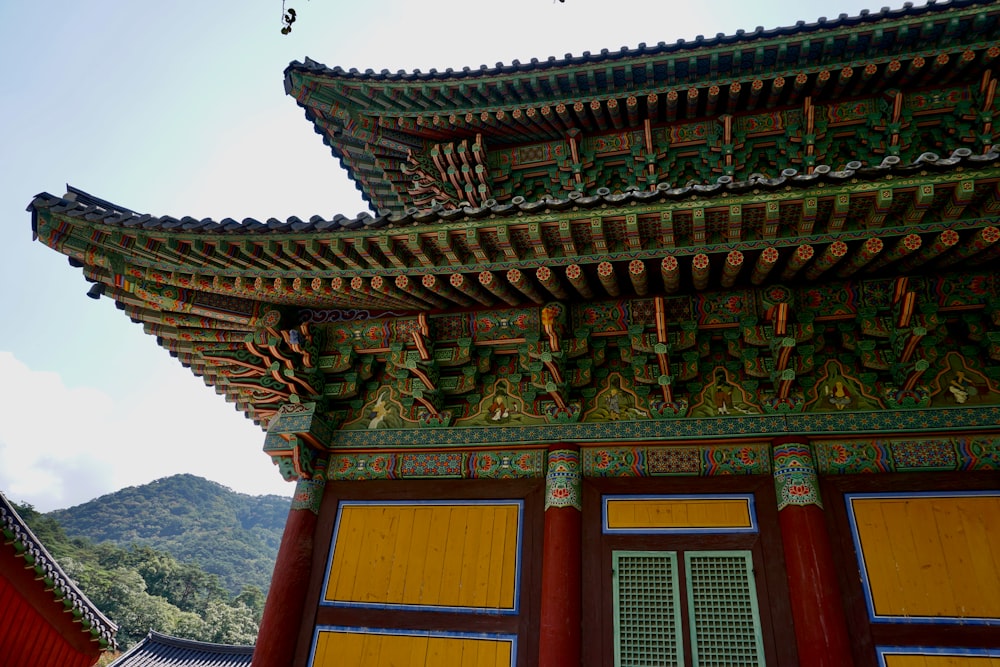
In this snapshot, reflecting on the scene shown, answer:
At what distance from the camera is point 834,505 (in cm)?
529

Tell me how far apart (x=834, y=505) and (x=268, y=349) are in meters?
5.50

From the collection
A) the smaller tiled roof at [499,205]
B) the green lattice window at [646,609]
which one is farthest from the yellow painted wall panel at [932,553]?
the smaller tiled roof at [499,205]

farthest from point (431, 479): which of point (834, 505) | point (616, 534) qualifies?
point (834, 505)

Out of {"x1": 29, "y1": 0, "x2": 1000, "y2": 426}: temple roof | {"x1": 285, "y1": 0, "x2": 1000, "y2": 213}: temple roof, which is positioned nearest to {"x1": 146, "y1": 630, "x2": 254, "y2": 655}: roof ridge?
{"x1": 29, "y1": 0, "x2": 1000, "y2": 426}: temple roof

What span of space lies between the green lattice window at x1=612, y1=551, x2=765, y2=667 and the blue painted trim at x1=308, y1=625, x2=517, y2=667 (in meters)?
0.88

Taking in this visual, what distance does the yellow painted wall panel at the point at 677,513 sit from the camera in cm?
543

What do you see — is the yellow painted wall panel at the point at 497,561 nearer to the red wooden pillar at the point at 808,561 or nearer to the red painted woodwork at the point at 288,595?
the red painted woodwork at the point at 288,595

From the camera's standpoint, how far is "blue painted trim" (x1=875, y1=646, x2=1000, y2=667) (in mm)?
4535

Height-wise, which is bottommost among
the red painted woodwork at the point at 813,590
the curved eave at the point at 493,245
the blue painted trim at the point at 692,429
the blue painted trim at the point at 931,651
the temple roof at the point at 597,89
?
the blue painted trim at the point at 931,651

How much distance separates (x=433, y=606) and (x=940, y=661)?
13.1 feet

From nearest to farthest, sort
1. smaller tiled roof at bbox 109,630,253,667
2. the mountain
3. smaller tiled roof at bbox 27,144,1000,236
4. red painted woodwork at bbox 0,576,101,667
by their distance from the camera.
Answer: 1. smaller tiled roof at bbox 27,144,1000,236
2. red painted woodwork at bbox 0,576,101,667
3. smaller tiled roof at bbox 109,630,253,667
4. the mountain

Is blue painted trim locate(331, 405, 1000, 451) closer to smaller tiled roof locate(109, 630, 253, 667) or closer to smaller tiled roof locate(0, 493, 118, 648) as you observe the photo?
smaller tiled roof locate(0, 493, 118, 648)

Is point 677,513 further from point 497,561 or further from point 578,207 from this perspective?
point 578,207

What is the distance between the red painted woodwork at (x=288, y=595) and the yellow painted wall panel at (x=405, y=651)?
29 cm
